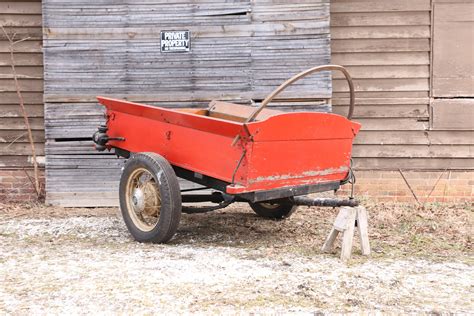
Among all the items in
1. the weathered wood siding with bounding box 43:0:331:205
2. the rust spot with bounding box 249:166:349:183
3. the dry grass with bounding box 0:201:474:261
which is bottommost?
the dry grass with bounding box 0:201:474:261

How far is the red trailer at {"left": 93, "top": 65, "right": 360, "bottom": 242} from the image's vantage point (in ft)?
13.9

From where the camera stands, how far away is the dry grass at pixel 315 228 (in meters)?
4.74

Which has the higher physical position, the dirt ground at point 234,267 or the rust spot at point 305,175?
the rust spot at point 305,175

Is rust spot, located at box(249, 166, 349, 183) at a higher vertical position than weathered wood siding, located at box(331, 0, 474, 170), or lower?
lower

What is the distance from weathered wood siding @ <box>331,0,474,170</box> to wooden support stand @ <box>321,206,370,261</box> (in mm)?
2558

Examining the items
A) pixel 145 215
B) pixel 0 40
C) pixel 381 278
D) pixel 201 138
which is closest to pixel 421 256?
pixel 381 278

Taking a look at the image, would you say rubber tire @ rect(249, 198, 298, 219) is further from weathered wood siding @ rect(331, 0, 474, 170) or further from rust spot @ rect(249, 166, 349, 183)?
weathered wood siding @ rect(331, 0, 474, 170)

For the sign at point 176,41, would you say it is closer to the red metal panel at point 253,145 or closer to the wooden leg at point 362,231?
the red metal panel at point 253,145

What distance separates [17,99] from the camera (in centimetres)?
683

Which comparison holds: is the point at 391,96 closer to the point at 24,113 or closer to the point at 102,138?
the point at 102,138

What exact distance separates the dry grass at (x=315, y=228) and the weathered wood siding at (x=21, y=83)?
74 cm

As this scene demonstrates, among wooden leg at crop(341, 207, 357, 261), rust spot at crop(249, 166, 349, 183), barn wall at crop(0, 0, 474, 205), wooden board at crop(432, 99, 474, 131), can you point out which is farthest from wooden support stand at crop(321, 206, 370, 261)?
wooden board at crop(432, 99, 474, 131)

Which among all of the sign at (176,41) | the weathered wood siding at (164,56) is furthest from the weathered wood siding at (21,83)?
the sign at (176,41)

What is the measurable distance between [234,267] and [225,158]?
0.90 meters
